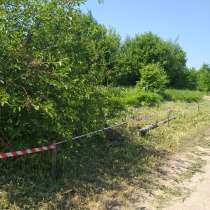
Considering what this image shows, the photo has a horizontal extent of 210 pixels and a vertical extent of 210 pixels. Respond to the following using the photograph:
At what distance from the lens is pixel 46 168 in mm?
9055

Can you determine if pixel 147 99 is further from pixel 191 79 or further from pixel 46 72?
Result: pixel 191 79

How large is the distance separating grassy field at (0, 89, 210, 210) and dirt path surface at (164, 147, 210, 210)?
837mm

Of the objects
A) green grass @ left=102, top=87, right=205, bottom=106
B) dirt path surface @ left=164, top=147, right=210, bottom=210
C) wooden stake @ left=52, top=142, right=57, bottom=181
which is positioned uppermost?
green grass @ left=102, top=87, right=205, bottom=106

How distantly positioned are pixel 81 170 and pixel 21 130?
1860mm

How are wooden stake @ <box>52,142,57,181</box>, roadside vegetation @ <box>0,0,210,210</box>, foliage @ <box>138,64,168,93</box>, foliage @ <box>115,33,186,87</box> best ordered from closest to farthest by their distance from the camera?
roadside vegetation @ <box>0,0,210,210</box> < wooden stake @ <box>52,142,57,181</box> < foliage @ <box>138,64,168,93</box> < foliage @ <box>115,33,186,87</box>

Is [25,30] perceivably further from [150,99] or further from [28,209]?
[150,99]

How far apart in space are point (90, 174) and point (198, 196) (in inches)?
93.6

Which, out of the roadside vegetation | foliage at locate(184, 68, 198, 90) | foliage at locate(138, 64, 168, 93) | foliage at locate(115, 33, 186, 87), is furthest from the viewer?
foliage at locate(184, 68, 198, 90)

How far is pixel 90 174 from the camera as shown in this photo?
948cm

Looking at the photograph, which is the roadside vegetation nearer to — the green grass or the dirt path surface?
the green grass

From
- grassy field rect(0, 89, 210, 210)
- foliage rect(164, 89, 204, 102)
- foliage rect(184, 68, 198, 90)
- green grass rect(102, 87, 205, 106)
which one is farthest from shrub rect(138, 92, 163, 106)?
foliage rect(184, 68, 198, 90)

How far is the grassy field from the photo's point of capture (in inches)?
302

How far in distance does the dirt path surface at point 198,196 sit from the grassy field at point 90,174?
2.75ft

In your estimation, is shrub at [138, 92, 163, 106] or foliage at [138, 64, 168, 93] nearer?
shrub at [138, 92, 163, 106]
